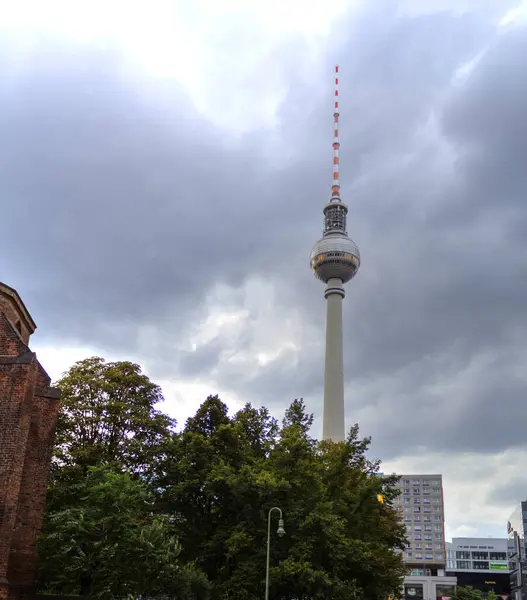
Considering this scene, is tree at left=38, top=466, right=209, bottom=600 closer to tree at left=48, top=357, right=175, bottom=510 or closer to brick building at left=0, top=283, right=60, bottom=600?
brick building at left=0, top=283, right=60, bottom=600

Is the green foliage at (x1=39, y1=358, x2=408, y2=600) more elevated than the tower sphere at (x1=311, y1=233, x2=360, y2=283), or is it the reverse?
the tower sphere at (x1=311, y1=233, x2=360, y2=283)

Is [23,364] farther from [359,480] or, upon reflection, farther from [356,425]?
[356,425]

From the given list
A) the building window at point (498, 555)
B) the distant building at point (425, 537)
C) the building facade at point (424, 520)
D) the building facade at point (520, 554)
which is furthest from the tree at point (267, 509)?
the building window at point (498, 555)

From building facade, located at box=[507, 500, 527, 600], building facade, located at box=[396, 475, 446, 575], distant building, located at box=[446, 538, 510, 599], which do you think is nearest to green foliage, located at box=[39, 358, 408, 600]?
building facade, located at box=[507, 500, 527, 600]

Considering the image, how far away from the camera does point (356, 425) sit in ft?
153

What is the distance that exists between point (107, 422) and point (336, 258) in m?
79.3

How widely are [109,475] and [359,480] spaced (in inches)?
730

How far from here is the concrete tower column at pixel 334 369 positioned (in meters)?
104

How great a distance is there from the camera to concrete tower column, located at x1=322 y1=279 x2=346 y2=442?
342 feet

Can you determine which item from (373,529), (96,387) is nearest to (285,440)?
(373,529)

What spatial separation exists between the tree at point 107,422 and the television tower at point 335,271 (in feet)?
221

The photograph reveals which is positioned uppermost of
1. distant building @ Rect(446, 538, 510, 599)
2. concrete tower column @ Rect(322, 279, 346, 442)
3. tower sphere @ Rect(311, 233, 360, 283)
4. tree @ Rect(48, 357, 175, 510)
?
tower sphere @ Rect(311, 233, 360, 283)

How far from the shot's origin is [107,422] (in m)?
39.6

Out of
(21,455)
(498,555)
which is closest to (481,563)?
(498,555)
